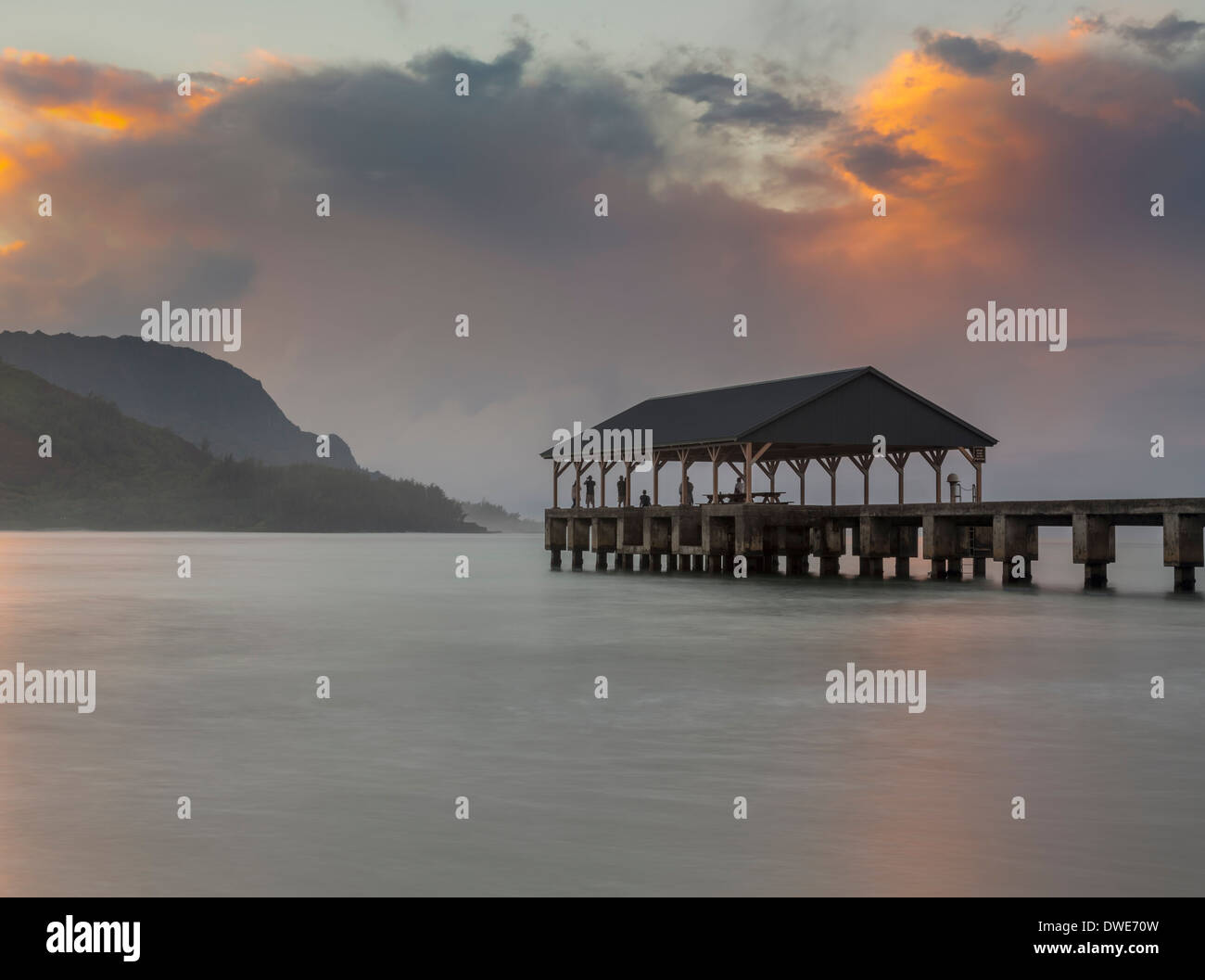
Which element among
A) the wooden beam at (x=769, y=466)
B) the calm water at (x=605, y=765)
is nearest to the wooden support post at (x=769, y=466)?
the wooden beam at (x=769, y=466)

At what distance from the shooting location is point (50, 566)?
7156 cm

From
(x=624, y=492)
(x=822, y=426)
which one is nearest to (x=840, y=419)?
(x=822, y=426)

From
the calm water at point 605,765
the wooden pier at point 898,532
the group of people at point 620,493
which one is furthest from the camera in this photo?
the group of people at point 620,493

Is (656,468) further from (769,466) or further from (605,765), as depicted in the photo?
(605,765)

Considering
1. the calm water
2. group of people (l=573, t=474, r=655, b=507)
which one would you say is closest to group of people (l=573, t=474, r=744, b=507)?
group of people (l=573, t=474, r=655, b=507)

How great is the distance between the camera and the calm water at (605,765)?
8453mm

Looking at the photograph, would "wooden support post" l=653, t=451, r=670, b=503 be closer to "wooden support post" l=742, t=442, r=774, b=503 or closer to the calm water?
"wooden support post" l=742, t=442, r=774, b=503

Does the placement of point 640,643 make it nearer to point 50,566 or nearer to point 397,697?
point 397,697

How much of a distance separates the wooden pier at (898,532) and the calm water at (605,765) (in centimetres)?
1239

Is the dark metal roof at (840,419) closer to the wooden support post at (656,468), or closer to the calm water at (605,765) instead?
the wooden support post at (656,468)

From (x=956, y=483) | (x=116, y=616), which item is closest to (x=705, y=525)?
(x=956, y=483)

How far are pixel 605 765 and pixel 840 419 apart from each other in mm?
37269

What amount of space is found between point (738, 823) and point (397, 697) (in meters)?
8.43

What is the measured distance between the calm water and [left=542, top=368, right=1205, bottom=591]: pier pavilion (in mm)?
14857
